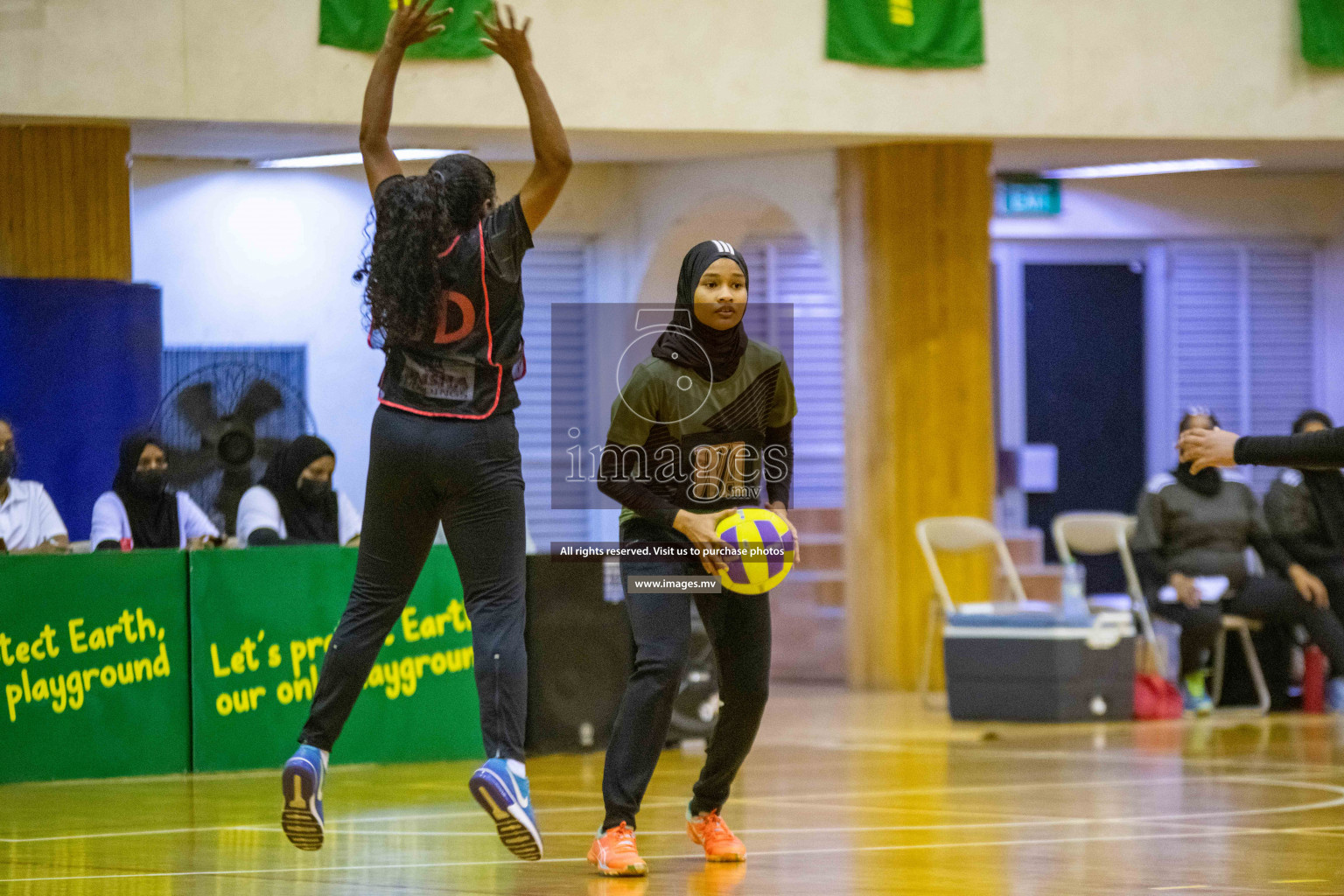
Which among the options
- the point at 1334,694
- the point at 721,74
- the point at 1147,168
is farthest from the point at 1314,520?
the point at 721,74

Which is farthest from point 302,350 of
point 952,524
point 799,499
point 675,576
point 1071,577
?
point 675,576

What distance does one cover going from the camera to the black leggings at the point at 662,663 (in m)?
4.62

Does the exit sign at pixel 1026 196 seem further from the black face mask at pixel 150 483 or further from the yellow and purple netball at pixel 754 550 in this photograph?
the yellow and purple netball at pixel 754 550

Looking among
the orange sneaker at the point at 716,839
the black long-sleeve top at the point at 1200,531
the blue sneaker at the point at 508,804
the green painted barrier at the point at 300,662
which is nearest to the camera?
the blue sneaker at the point at 508,804

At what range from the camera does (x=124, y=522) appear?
786cm

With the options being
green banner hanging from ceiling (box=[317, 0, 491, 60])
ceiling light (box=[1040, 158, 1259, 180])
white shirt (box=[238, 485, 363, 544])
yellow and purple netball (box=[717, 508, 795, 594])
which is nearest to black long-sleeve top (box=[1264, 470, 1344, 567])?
ceiling light (box=[1040, 158, 1259, 180])

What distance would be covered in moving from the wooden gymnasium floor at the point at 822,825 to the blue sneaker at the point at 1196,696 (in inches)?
37.3

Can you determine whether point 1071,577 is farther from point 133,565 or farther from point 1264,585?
point 133,565

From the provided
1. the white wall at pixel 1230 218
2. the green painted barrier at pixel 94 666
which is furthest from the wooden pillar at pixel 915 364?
the green painted barrier at pixel 94 666

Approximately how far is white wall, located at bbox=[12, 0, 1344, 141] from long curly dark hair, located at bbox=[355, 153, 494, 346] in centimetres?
596

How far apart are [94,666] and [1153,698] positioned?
18.5 ft

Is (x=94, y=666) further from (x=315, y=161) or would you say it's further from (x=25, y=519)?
(x=315, y=161)

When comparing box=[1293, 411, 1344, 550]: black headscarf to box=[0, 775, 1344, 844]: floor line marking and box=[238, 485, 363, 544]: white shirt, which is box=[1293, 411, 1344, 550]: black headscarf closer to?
box=[0, 775, 1344, 844]: floor line marking

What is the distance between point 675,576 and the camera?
15.1 ft
